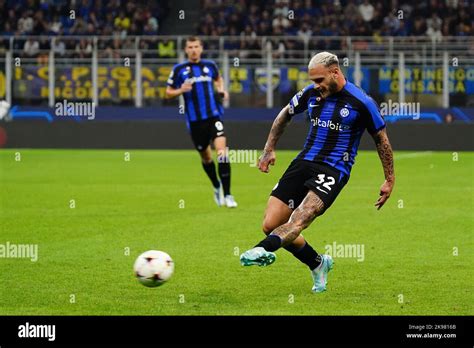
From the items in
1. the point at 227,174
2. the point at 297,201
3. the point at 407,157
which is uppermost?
the point at 297,201

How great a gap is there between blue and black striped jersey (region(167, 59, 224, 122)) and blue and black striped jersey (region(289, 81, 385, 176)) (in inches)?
319

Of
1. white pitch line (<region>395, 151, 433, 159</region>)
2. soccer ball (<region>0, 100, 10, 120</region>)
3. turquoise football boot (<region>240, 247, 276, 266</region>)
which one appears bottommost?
white pitch line (<region>395, 151, 433, 159</region>)

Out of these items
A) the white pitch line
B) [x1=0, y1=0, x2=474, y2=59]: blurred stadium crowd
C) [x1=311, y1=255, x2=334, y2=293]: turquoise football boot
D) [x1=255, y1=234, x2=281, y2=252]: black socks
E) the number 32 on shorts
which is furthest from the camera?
[x1=0, y1=0, x2=474, y2=59]: blurred stadium crowd

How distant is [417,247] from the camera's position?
12.6 m

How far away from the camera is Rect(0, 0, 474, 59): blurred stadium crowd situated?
32.6 meters

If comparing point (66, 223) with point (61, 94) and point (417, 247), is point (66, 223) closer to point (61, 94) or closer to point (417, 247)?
point (417, 247)

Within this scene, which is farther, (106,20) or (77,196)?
(106,20)

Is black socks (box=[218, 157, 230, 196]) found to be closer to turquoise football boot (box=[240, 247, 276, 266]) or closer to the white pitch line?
turquoise football boot (box=[240, 247, 276, 266])

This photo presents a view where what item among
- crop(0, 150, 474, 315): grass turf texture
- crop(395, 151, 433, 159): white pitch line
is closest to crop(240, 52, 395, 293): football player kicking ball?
crop(0, 150, 474, 315): grass turf texture

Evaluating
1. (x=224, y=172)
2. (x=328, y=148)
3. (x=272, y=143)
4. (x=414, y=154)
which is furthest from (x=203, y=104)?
(x=414, y=154)

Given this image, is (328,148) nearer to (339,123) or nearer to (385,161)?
(339,123)

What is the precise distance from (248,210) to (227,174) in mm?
793

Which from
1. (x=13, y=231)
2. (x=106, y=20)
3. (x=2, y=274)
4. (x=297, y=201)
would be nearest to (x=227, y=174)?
(x=13, y=231)

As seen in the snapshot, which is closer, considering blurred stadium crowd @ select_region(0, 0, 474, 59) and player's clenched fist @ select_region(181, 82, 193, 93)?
player's clenched fist @ select_region(181, 82, 193, 93)
